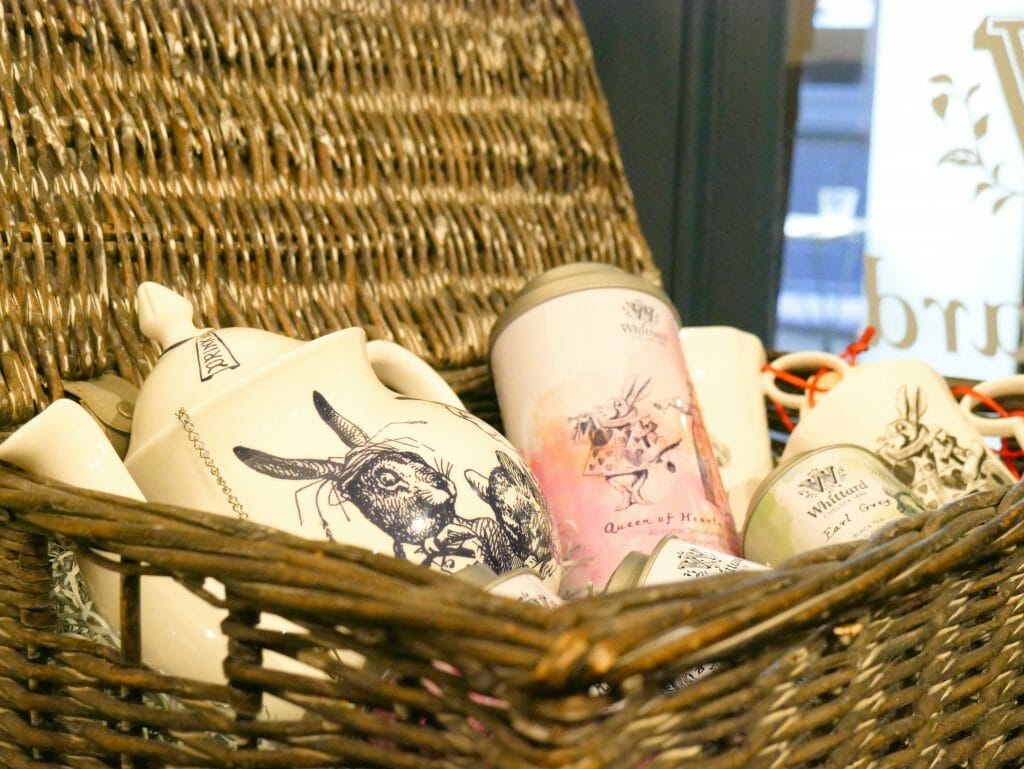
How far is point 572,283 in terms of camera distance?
81cm

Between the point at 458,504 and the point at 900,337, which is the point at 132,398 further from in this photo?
the point at 900,337

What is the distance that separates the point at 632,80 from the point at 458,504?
3.05 ft

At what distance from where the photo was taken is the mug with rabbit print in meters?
0.86

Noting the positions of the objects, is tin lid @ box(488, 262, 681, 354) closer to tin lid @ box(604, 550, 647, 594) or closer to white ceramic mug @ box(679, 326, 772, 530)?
white ceramic mug @ box(679, 326, 772, 530)

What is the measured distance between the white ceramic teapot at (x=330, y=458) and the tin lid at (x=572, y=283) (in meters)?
0.19

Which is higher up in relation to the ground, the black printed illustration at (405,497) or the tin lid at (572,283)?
the tin lid at (572,283)

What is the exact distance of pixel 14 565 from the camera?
55 centimetres

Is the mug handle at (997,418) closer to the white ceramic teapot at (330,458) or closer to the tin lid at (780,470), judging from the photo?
the tin lid at (780,470)

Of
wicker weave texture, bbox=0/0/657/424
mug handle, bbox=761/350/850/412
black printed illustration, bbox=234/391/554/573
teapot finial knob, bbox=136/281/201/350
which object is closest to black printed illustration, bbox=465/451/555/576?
black printed illustration, bbox=234/391/554/573

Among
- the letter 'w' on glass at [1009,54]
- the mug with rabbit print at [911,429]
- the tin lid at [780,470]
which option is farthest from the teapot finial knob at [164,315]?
the letter 'w' on glass at [1009,54]

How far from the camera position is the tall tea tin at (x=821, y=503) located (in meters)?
0.70

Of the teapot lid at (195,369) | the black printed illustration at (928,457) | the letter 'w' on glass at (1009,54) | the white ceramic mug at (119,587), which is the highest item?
the letter 'w' on glass at (1009,54)

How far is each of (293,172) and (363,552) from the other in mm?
598

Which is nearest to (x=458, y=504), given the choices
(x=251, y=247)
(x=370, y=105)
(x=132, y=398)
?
(x=132, y=398)
